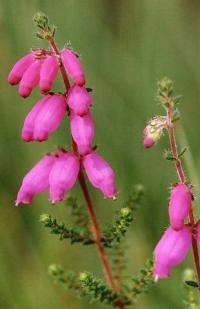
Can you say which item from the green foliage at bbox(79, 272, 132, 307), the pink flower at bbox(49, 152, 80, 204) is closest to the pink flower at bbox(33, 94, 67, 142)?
the pink flower at bbox(49, 152, 80, 204)

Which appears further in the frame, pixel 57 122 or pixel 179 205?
pixel 57 122

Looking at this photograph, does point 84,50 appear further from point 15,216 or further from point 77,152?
point 77,152

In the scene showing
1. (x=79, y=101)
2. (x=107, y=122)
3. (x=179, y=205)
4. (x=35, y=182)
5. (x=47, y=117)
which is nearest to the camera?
(x=179, y=205)

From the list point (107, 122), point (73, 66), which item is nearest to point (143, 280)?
point (73, 66)

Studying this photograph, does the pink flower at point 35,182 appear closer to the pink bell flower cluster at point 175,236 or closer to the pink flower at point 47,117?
the pink flower at point 47,117

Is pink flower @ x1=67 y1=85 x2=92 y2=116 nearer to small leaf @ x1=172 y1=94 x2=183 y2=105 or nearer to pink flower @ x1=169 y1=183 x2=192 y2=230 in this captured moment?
small leaf @ x1=172 y1=94 x2=183 y2=105

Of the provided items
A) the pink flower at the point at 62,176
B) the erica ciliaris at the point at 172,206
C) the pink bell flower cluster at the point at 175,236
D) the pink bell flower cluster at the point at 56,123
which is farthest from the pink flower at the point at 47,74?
the pink bell flower cluster at the point at 175,236

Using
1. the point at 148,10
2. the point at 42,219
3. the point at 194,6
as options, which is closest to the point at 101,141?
the point at 148,10

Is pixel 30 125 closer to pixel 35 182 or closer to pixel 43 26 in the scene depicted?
pixel 35 182
